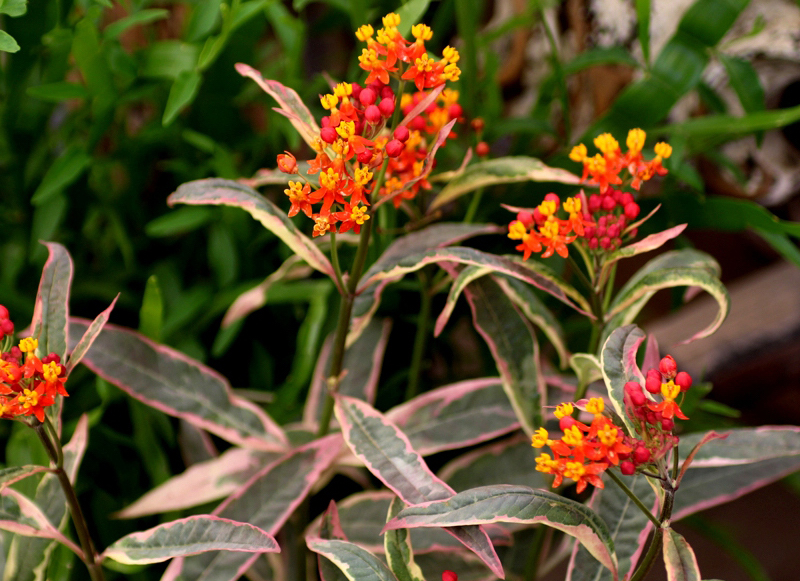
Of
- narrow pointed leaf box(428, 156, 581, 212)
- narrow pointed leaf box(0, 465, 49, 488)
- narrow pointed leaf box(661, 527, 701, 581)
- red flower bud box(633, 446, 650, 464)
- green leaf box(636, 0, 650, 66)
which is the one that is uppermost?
green leaf box(636, 0, 650, 66)

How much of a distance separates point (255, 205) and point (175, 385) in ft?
0.65

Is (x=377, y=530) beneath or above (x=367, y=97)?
beneath

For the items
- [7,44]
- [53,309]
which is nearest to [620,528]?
[53,309]

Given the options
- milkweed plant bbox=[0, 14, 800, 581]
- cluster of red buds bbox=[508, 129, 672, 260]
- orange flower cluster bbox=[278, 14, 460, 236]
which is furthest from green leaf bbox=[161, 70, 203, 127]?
cluster of red buds bbox=[508, 129, 672, 260]

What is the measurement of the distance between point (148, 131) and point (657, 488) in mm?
636

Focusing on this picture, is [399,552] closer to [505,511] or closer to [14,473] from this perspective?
[505,511]

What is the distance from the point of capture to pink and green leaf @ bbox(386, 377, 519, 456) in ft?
1.83

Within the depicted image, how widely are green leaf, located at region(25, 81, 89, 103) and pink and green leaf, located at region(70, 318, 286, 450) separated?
0.76 feet

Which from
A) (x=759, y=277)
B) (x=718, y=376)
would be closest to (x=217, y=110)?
(x=718, y=376)

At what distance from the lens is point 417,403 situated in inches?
22.8

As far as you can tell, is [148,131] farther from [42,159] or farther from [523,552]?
[523,552]

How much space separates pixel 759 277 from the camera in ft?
3.46

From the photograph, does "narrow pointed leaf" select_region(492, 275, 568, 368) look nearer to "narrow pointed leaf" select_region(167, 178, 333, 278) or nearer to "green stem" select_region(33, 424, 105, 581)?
"narrow pointed leaf" select_region(167, 178, 333, 278)

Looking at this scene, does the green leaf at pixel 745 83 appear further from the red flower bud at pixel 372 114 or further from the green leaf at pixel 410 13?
the red flower bud at pixel 372 114
